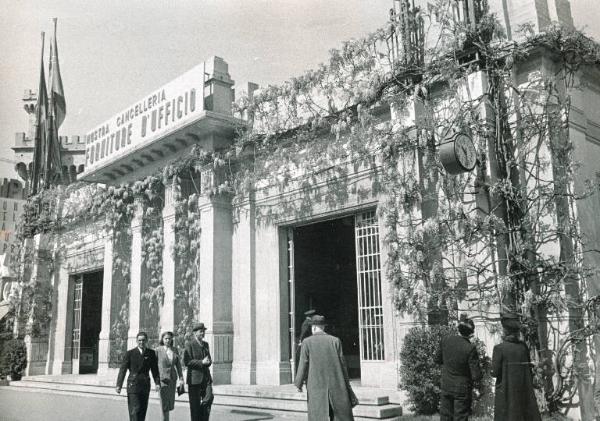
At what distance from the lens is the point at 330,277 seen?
1556 centimetres

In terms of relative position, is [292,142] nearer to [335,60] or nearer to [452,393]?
[335,60]

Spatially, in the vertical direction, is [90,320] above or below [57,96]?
below

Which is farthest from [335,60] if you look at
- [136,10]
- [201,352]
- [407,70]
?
[201,352]

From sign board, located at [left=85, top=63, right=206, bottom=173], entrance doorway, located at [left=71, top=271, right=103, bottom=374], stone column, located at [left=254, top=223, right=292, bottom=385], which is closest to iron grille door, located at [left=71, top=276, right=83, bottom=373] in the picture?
entrance doorway, located at [left=71, top=271, right=103, bottom=374]

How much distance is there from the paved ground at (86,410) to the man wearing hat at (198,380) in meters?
1.90

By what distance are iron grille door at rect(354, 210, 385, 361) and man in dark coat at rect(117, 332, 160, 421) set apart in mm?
4547

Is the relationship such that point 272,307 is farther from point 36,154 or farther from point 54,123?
point 36,154

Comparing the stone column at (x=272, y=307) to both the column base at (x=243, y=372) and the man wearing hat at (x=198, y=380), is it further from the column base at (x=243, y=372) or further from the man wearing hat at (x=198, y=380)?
the man wearing hat at (x=198, y=380)

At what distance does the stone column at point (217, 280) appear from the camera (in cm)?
1366

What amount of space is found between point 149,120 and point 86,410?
24.4ft

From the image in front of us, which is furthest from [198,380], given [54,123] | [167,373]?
[54,123]

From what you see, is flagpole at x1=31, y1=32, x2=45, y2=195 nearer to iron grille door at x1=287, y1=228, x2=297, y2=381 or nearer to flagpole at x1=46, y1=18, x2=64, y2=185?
flagpole at x1=46, y1=18, x2=64, y2=185

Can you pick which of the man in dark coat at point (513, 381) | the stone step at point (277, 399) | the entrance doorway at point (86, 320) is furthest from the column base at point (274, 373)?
the entrance doorway at point (86, 320)

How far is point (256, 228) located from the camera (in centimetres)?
1406
